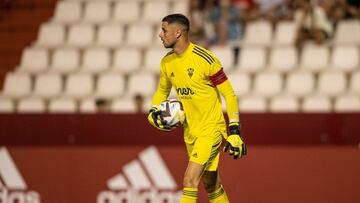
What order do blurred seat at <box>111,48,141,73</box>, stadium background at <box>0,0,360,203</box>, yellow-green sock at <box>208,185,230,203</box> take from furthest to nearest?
1. blurred seat at <box>111,48,141,73</box>
2. stadium background at <box>0,0,360,203</box>
3. yellow-green sock at <box>208,185,230,203</box>

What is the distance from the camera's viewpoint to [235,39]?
1427cm

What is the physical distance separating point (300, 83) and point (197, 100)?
510cm

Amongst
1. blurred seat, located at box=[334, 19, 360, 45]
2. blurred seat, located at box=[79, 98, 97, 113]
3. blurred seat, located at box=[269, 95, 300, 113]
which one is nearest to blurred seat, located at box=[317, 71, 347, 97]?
blurred seat, located at box=[269, 95, 300, 113]

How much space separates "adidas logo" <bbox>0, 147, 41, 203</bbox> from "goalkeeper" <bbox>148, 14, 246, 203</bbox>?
3310 mm

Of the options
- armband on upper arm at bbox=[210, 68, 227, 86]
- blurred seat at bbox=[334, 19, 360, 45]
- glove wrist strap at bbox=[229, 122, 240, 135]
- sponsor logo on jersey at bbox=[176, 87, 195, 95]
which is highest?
blurred seat at bbox=[334, 19, 360, 45]

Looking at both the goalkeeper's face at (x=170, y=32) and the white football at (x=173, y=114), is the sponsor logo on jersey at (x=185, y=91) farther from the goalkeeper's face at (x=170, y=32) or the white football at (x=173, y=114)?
the goalkeeper's face at (x=170, y=32)

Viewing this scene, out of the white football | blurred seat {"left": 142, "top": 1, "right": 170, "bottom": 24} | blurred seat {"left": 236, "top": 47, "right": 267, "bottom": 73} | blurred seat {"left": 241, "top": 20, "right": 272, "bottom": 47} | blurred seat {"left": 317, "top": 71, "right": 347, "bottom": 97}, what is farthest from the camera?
blurred seat {"left": 142, "top": 1, "right": 170, "bottom": 24}

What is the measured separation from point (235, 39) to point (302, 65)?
4.18 feet

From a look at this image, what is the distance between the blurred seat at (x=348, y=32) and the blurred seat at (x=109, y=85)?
329cm

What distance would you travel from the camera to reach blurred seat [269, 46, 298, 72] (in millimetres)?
13539

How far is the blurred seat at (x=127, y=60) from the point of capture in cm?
1425

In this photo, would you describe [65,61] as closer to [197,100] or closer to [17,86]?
[17,86]

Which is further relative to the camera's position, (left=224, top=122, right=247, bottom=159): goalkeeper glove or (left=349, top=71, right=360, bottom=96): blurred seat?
(left=349, top=71, right=360, bottom=96): blurred seat

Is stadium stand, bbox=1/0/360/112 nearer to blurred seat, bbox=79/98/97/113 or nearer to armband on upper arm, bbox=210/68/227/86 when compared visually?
blurred seat, bbox=79/98/97/113
